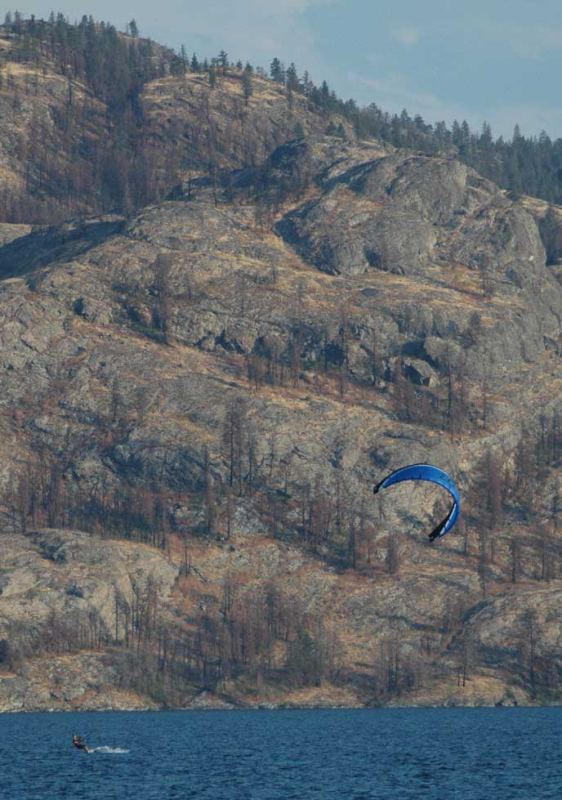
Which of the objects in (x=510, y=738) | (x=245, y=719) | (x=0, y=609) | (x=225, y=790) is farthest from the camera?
(x=0, y=609)

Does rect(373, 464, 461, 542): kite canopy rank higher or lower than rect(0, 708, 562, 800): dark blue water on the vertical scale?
higher

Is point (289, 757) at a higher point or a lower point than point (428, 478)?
lower

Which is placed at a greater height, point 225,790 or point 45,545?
point 45,545

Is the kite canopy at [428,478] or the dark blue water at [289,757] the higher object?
the kite canopy at [428,478]

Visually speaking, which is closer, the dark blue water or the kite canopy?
the dark blue water

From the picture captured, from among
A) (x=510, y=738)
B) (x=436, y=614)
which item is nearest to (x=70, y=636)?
(x=436, y=614)

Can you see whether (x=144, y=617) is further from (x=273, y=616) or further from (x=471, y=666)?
(x=471, y=666)

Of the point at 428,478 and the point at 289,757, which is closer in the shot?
the point at 428,478

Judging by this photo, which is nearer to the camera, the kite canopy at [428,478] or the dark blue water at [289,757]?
the dark blue water at [289,757]
